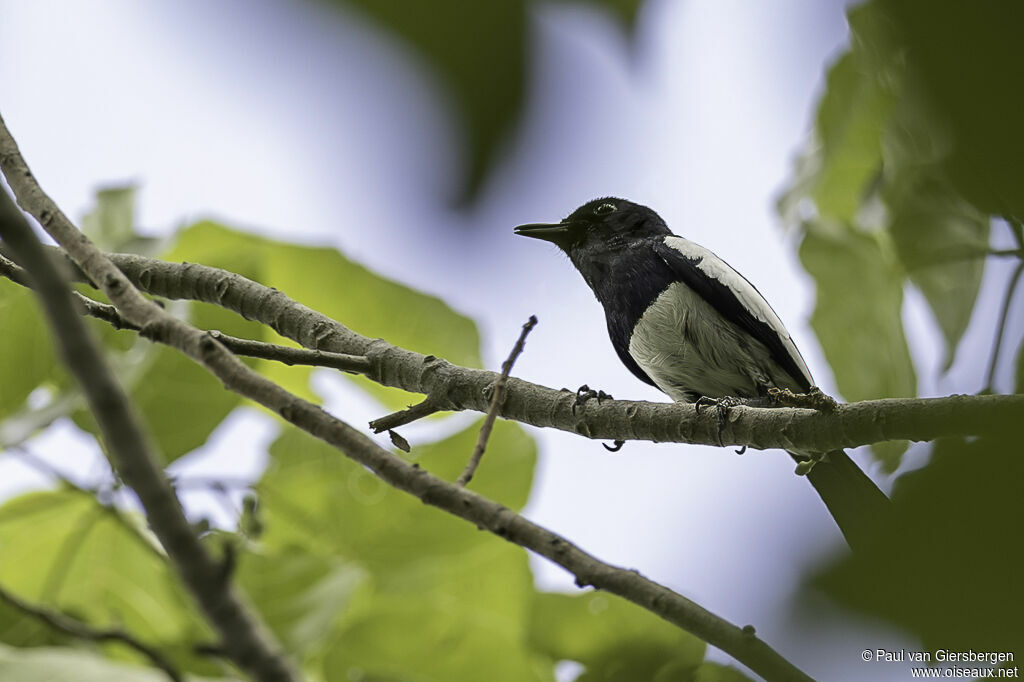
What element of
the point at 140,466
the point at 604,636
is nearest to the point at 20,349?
the point at 604,636

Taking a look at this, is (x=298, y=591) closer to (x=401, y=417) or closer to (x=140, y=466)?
(x=401, y=417)

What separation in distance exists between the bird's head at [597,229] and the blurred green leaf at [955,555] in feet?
6.29

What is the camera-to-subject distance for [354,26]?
236 mm

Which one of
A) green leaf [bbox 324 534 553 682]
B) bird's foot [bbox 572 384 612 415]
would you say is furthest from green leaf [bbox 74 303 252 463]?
bird's foot [bbox 572 384 612 415]

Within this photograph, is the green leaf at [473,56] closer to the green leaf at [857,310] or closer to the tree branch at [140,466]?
the tree branch at [140,466]

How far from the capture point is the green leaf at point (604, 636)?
3.31ft

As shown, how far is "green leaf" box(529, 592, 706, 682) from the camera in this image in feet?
A: 3.31

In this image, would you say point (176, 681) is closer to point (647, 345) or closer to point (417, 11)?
point (417, 11)

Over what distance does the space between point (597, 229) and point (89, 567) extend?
1.31 meters

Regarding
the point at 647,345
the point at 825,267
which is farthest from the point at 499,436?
the point at 825,267

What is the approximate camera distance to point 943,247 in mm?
775

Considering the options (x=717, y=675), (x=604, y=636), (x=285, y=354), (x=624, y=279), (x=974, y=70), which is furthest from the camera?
(x=624, y=279)

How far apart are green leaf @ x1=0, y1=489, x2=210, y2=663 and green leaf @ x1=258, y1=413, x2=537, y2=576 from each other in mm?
207

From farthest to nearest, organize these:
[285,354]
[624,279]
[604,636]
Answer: [624,279] < [604,636] < [285,354]
